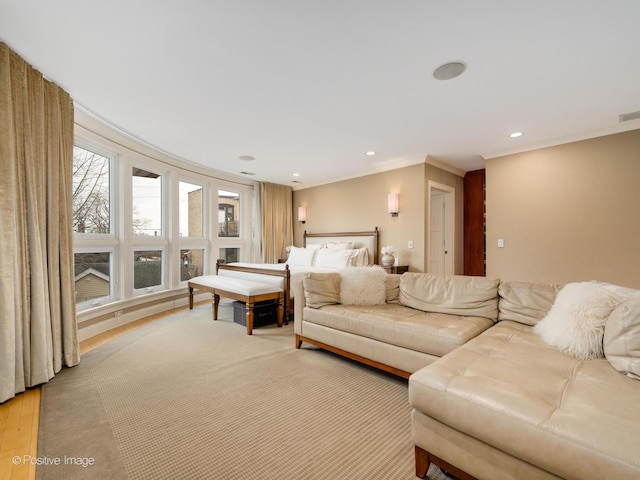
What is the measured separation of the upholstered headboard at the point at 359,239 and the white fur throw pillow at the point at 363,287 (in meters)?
2.15

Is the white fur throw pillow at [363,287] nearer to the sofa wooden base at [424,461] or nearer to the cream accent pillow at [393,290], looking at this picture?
the cream accent pillow at [393,290]

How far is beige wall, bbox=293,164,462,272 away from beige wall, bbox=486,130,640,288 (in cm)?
95

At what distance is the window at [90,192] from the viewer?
11.2 feet

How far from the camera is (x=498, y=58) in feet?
6.76

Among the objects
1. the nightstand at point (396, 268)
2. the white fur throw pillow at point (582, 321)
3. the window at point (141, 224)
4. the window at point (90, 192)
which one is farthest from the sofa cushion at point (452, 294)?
the window at point (90, 192)

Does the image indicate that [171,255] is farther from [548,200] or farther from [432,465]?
[548,200]

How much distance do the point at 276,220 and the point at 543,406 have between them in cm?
570

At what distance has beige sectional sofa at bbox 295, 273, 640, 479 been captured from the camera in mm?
1009

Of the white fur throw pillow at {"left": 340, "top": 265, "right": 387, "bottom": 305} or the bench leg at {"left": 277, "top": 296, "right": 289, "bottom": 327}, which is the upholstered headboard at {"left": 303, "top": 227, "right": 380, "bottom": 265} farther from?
the white fur throw pillow at {"left": 340, "top": 265, "right": 387, "bottom": 305}

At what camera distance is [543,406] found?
1130mm

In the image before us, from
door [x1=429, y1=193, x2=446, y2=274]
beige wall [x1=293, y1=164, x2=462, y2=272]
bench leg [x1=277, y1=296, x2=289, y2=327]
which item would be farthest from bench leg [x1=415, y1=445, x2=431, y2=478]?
door [x1=429, y1=193, x2=446, y2=274]

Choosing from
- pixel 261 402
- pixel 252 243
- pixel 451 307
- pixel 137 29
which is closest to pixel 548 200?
pixel 451 307

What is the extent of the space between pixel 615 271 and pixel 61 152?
5.88 meters

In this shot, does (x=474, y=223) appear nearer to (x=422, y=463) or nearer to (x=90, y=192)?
(x=422, y=463)
